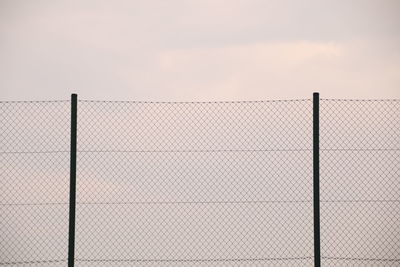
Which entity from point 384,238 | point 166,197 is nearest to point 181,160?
point 166,197

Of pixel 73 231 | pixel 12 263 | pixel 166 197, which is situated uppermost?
pixel 166 197

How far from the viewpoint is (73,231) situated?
503 centimetres

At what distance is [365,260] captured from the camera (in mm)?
5020

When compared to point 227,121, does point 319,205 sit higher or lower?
lower

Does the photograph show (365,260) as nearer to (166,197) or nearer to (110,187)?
(166,197)

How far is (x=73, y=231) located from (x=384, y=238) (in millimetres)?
3218

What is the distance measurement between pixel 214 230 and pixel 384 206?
1.78 metres

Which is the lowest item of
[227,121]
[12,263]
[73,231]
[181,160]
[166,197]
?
[12,263]

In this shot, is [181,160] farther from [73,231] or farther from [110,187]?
[73,231]

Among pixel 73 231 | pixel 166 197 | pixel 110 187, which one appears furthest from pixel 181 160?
pixel 73 231

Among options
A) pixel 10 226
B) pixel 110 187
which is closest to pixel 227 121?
pixel 110 187

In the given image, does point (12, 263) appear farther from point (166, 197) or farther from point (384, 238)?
point (384, 238)

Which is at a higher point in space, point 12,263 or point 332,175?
point 332,175

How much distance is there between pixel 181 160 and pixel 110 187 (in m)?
0.80
